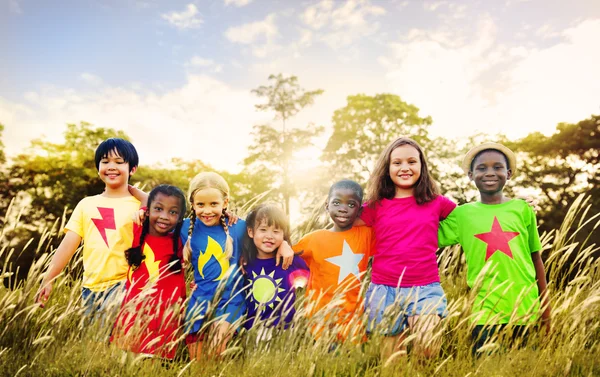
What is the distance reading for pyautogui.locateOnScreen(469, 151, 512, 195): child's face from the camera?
289cm

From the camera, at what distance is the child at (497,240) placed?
266cm

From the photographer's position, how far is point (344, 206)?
9.33ft

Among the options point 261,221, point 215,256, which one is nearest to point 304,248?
point 261,221

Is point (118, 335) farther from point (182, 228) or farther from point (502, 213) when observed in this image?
point (502, 213)

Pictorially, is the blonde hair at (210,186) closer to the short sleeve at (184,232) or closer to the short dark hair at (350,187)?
the short sleeve at (184,232)

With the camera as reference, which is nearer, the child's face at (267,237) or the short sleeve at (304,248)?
the child's face at (267,237)

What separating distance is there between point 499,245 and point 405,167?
820 mm

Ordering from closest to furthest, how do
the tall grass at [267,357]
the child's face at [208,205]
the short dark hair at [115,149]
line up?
the tall grass at [267,357], the child's face at [208,205], the short dark hair at [115,149]

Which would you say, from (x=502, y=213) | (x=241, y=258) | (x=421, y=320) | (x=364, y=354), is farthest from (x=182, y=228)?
(x=502, y=213)

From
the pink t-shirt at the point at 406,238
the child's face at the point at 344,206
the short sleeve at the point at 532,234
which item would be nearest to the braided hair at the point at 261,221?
the child's face at the point at 344,206

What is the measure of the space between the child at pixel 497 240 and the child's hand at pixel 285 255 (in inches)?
44.4

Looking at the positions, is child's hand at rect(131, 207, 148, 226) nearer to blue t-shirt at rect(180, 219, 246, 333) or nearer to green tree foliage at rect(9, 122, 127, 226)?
blue t-shirt at rect(180, 219, 246, 333)

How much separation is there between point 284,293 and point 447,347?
115 cm

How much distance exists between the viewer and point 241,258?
278cm
